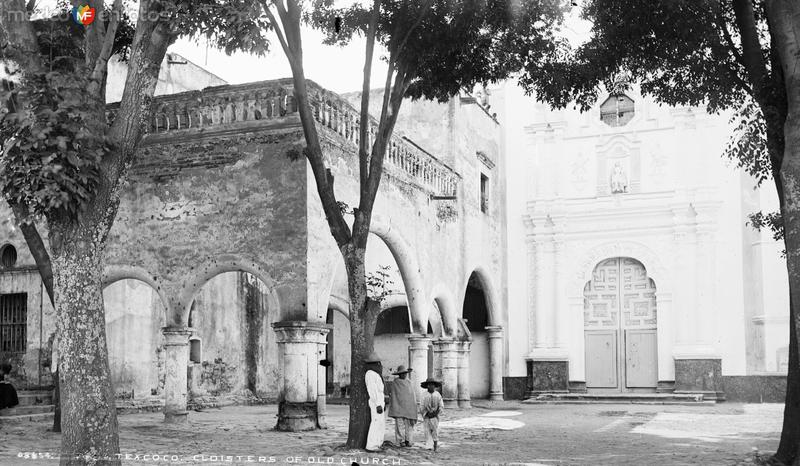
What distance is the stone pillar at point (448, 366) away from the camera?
1938 centimetres

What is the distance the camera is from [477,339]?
25.1m

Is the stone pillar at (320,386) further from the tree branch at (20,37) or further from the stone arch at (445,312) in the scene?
the tree branch at (20,37)

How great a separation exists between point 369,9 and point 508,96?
14571 mm

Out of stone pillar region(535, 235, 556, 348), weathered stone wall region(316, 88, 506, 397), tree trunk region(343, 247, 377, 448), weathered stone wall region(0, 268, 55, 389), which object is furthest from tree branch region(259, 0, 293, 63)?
stone pillar region(535, 235, 556, 348)

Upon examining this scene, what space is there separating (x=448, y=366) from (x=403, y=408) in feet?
26.5

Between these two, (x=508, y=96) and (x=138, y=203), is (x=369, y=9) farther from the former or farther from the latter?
(x=508, y=96)

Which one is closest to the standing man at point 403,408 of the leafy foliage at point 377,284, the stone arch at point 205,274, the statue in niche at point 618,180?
the leafy foliage at point 377,284

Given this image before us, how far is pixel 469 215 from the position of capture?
21656 mm

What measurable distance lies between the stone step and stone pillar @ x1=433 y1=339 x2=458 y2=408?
4412mm

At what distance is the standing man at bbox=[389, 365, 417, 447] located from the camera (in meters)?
11.4

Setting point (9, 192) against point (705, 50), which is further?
point (705, 50)

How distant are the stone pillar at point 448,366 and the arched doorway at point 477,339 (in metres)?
4.92

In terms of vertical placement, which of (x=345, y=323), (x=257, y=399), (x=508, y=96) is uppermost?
(x=508, y=96)

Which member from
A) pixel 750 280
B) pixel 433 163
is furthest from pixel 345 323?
pixel 750 280
